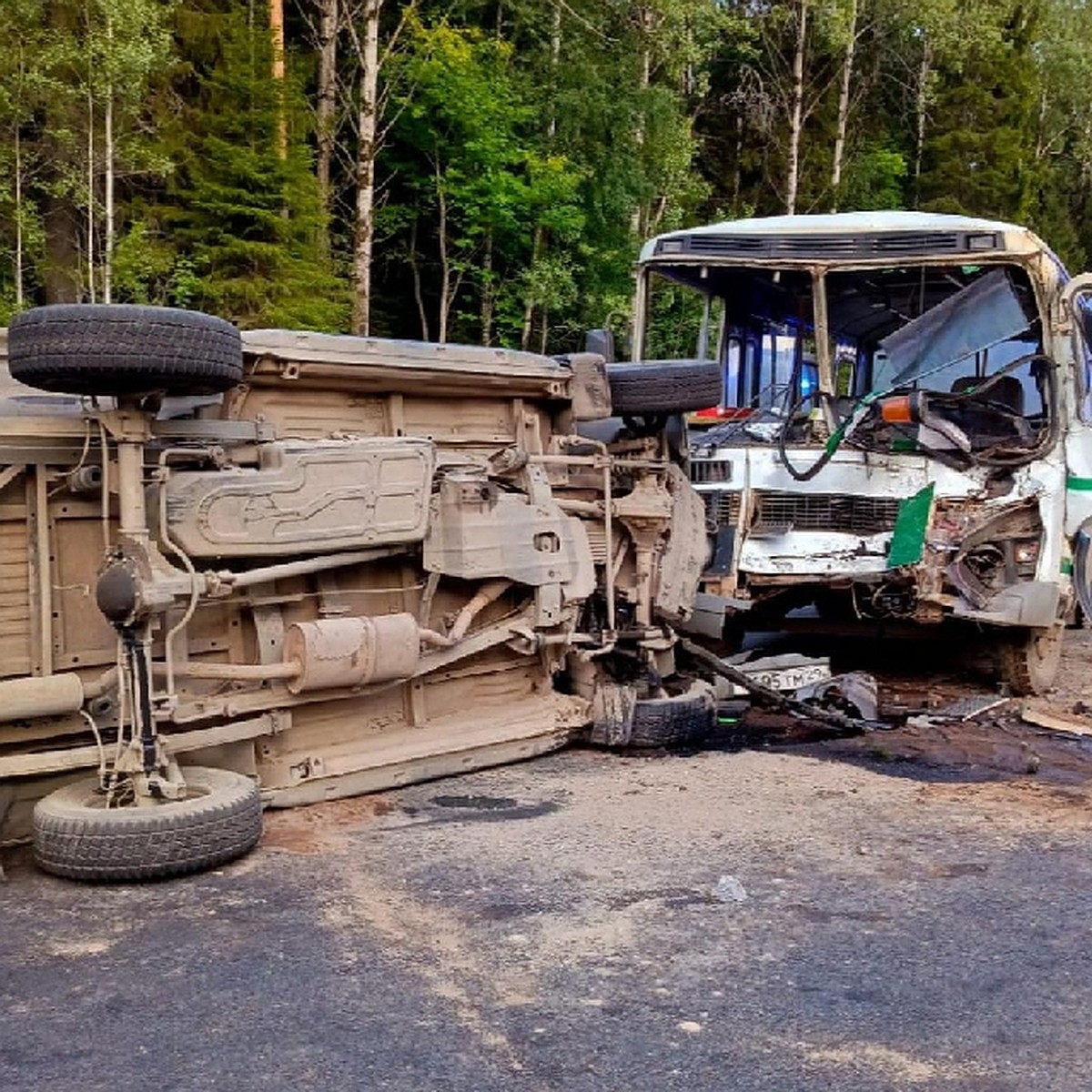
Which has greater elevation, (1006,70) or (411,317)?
(1006,70)

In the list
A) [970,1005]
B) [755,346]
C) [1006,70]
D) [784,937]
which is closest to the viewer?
[970,1005]

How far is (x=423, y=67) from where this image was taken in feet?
69.1

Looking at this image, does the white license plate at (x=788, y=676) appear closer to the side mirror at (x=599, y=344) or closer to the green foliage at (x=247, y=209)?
the side mirror at (x=599, y=344)

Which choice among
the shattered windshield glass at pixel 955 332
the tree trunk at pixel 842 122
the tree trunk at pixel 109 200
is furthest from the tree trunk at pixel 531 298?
the shattered windshield glass at pixel 955 332

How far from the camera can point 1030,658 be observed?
7.70 m

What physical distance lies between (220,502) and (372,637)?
79cm

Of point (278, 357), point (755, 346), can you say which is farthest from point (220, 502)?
point (755, 346)

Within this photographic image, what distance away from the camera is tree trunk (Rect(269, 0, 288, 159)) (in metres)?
17.0

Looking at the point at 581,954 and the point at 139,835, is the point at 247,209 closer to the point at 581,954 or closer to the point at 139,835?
the point at 139,835

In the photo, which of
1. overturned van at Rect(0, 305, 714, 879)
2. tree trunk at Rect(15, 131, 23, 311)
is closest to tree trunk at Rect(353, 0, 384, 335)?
tree trunk at Rect(15, 131, 23, 311)

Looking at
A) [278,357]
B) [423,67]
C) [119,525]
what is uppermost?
[423,67]

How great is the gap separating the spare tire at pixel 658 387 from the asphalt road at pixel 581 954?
1976mm

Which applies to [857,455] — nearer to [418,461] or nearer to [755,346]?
[755,346]

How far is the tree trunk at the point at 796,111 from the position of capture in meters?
27.2
